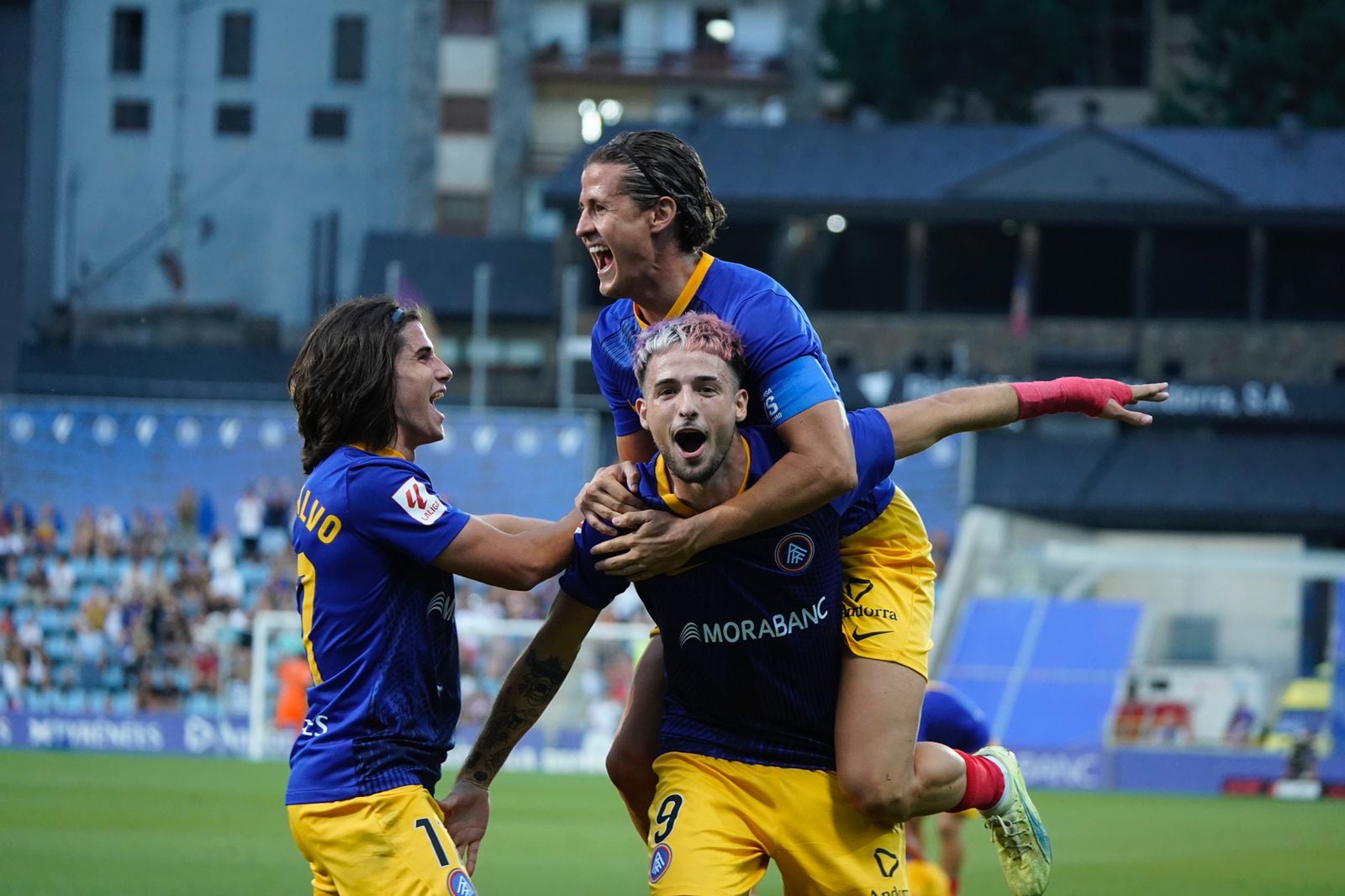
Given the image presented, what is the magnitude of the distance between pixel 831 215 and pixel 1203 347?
387 inches

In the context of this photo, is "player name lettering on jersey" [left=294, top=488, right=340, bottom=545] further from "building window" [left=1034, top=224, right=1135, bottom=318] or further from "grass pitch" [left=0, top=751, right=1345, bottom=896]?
"building window" [left=1034, top=224, right=1135, bottom=318]

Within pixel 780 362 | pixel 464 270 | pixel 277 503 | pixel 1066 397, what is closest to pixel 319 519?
pixel 780 362

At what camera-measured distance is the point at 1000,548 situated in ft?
101

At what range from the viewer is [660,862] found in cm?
556

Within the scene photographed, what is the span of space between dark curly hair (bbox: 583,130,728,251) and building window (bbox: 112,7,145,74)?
57281 millimetres

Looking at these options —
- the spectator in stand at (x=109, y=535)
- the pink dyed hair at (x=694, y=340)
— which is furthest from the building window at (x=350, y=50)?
the pink dyed hair at (x=694, y=340)

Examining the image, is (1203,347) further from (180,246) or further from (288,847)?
(288,847)

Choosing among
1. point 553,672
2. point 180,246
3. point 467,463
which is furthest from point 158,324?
point 553,672

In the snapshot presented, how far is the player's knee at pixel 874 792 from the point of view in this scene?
567 centimetres

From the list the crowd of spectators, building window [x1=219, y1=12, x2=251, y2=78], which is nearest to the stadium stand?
the crowd of spectators

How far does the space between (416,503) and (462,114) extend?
59.1 meters

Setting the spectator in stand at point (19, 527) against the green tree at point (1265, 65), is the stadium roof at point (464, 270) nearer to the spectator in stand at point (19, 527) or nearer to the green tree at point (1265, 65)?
the green tree at point (1265, 65)

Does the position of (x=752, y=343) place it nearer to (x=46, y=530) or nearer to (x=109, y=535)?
(x=109, y=535)

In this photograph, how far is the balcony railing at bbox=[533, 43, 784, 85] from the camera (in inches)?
2447
